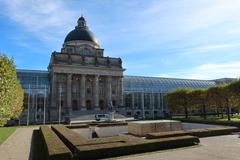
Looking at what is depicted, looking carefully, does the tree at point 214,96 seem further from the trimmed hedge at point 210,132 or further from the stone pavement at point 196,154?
the stone pavement at point 196,154

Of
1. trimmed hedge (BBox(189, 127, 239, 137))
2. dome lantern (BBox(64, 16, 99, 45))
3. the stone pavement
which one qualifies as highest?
dome lantern (BBox(64, 16, 99, 45))

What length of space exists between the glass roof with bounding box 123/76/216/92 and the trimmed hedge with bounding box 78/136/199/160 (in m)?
74.7

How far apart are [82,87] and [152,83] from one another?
34925 millimetres

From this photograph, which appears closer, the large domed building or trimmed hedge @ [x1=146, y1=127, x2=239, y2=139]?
trimmed hedge @ [x1=146, y1=127, x2=239, y2=139]

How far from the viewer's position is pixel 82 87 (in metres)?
85.3

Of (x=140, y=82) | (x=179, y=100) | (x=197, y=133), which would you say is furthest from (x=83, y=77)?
(x=197, y=133)

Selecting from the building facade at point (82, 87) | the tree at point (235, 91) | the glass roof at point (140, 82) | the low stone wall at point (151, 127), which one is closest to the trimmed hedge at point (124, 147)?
the low stone wall at point (151, 127)

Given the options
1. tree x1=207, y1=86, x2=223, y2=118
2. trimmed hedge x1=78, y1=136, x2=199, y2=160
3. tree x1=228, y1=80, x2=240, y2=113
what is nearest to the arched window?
tree x1=207, y1=86, x2=223, y2=118

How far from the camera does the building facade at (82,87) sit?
8100 centimetres

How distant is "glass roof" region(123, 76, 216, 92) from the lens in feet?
329

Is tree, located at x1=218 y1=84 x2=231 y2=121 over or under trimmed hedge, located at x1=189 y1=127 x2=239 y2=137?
over

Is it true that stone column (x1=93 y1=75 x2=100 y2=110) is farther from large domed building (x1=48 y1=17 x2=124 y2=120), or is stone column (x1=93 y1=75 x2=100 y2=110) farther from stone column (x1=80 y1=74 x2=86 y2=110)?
stone column (x1=80 y1=74 x2=86 y2=110)

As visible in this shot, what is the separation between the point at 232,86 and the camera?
178 ft

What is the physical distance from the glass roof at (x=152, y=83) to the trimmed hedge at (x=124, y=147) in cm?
7469
